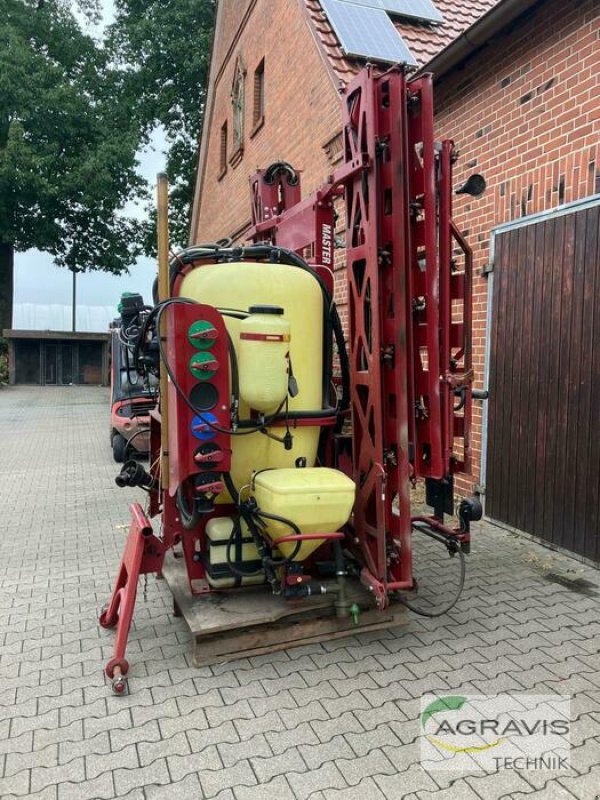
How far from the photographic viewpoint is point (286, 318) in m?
3.42

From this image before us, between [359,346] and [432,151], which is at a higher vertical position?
[432,151]

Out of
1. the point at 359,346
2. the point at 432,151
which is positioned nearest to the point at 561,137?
the point at 432,151

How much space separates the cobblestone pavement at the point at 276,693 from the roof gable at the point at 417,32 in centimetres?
620

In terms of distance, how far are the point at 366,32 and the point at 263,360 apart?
6593 millimetres

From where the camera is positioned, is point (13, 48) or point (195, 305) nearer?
point (195, 305)

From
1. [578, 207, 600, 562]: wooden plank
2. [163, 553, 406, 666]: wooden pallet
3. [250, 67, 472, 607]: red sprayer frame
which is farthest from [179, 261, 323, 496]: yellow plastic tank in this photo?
[578, 207, 600, 562]: wooden plank

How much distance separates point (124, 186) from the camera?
81.1 feet

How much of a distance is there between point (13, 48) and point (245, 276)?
24.2 metres

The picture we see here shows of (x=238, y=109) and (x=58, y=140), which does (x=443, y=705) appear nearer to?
(x=238, y=109)

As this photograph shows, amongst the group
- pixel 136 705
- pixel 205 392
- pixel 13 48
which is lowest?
pixel 136 705

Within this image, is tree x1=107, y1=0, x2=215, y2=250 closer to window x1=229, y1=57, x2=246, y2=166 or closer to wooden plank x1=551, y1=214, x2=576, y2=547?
window x1=229, y1=57, x2=246, y2=166

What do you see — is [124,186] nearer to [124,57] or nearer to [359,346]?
[124,57]

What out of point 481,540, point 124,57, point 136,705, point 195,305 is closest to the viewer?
point 136,705

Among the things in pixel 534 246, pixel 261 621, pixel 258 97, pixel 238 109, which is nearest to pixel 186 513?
pixel 261 621
